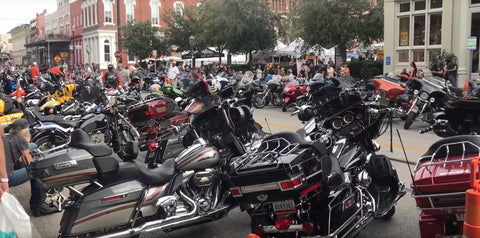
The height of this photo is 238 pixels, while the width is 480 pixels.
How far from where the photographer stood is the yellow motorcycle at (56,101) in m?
12.5

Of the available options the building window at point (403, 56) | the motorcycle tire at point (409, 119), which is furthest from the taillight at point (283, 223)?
the building window at point (403, 56)

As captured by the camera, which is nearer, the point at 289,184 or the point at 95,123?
the point at 289,184

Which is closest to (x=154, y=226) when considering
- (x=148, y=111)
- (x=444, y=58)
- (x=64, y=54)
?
(x=148, y=111)

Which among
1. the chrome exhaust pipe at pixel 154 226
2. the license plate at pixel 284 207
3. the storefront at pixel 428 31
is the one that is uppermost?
the storefront at pixel 428 31

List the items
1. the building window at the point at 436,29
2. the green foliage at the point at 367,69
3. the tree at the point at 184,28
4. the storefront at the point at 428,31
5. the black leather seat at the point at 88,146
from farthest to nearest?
1. the tree at the point at 184,28
2. the green foliage at the point at 367,69
3. the building window at the point at 436,29
4. the storefront at the point at 428,31
5. the black leather seat at the point at 88,146

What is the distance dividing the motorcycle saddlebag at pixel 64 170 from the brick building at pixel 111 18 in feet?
190

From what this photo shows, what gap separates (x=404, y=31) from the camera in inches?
942

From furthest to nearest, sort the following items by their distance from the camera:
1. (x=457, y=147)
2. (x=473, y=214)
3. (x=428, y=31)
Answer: (x=428, y=31), (x=457, y=147), (x=473, y=214)

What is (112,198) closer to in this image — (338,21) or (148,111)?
(148,111)

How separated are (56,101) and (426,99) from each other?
9.30 m

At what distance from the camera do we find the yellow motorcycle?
12463mm

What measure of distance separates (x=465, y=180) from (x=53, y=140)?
7385mm

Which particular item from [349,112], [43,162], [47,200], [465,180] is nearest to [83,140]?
[43,162]

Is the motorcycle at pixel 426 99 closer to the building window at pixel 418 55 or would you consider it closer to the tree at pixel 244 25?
the building window at pixel 418 55
